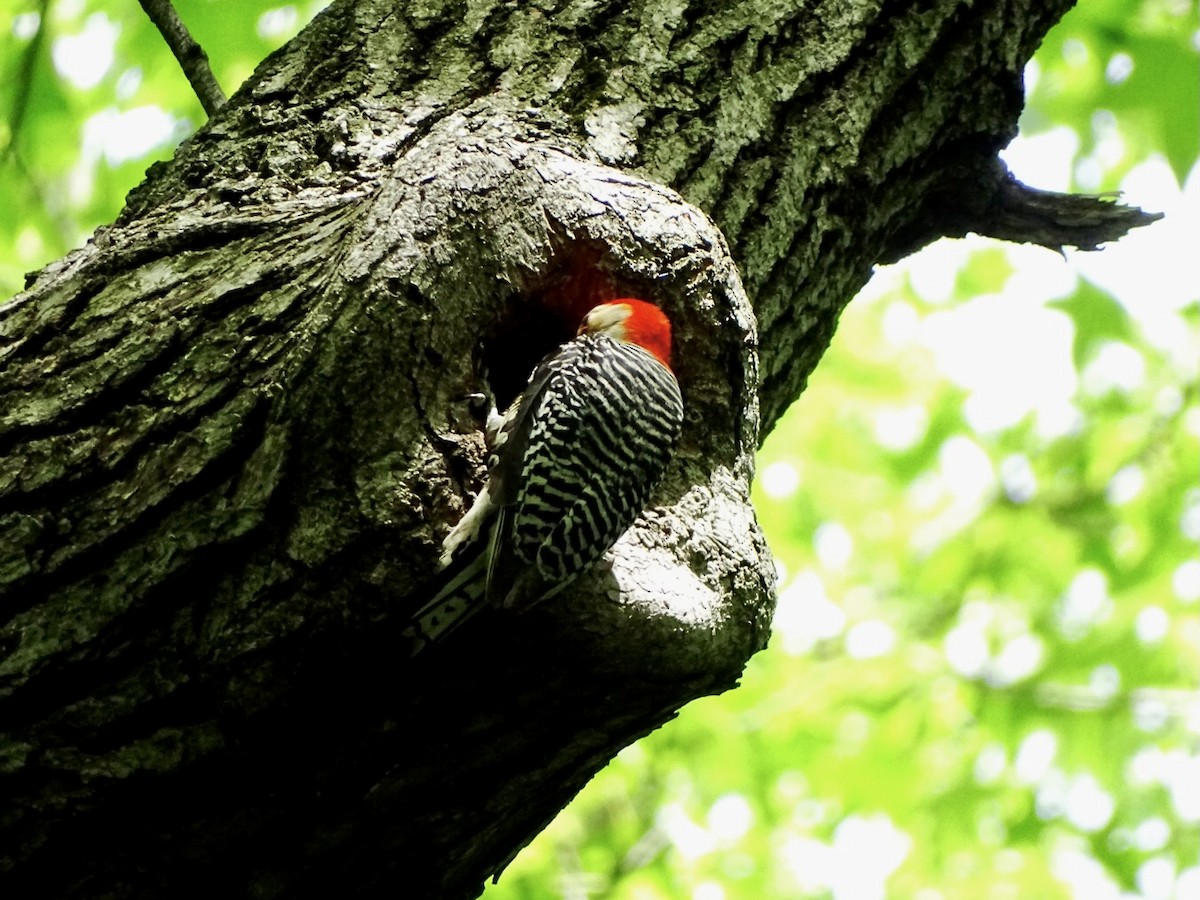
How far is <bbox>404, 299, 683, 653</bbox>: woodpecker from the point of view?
6.96ft

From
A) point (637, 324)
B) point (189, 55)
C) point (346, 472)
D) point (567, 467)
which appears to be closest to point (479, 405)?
point (567, 467)

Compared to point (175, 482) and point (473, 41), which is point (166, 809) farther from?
point (473, 41)

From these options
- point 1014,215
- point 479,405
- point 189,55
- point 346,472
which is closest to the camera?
point 346,472

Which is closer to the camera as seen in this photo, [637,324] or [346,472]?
[346,472]

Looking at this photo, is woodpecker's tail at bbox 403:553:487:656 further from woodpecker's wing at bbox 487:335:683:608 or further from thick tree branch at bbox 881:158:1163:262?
thick tree branch at bbox 881:158:1163:262

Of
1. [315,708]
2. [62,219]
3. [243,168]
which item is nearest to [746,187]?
[243,168]

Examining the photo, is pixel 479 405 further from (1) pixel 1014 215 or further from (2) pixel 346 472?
(1) pixel 1014 215

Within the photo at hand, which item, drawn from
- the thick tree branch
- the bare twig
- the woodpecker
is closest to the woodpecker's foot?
the woodpecker

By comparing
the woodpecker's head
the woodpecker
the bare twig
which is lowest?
the woodpecker

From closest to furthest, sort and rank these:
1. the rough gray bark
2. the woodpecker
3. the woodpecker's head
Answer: the rough gray bark, the woodpecker, the woodpecker's head

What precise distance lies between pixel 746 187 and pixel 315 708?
5.47ft

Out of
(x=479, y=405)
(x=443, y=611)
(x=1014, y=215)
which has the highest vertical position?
(x=1014, y=215)

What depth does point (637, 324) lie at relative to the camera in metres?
2.71

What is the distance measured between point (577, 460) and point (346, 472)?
64 cm
